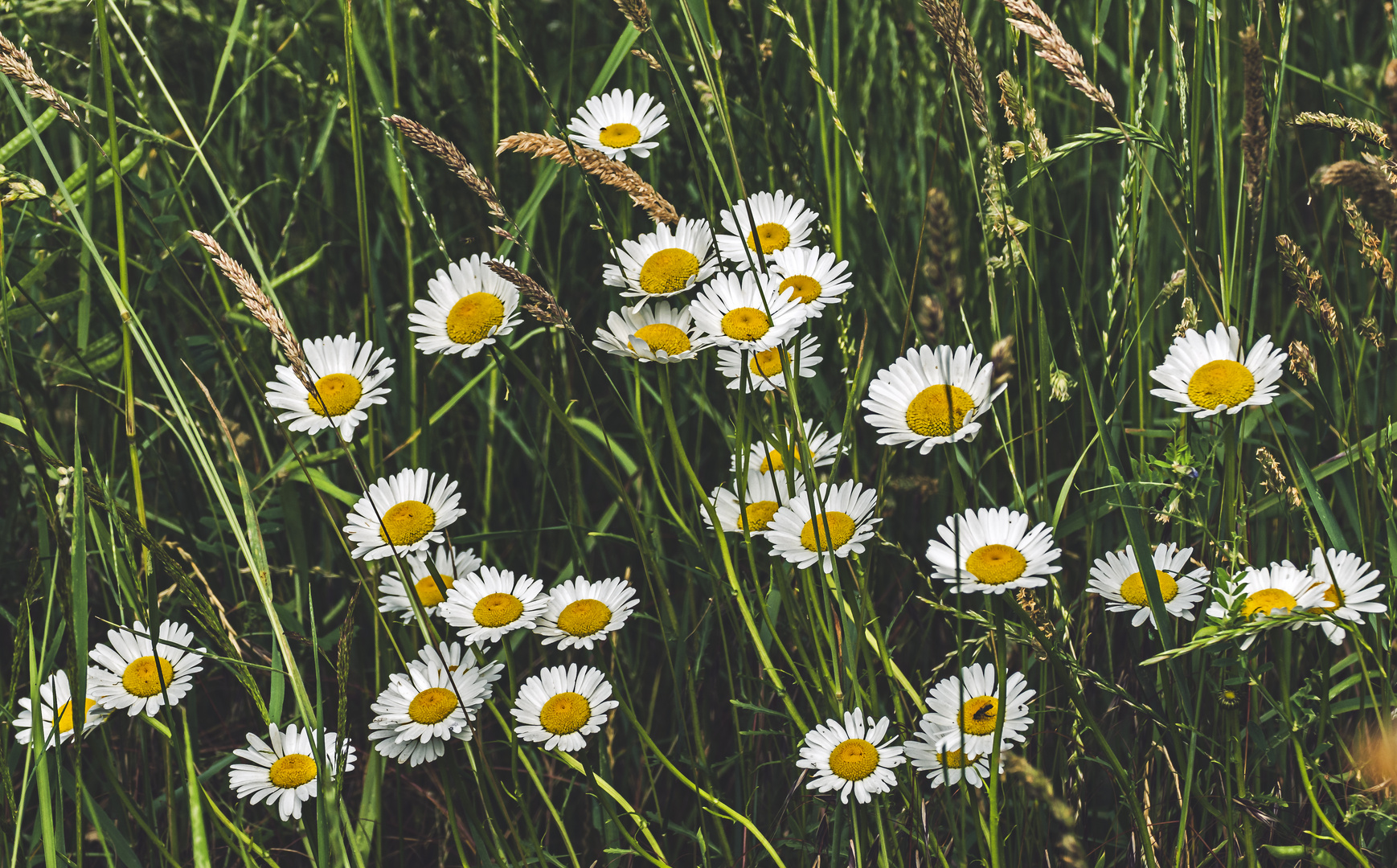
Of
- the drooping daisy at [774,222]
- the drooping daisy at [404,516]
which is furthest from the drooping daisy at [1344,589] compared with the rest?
the drooping daisy at [404,516]

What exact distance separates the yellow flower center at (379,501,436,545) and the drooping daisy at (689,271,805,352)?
40 centimetres

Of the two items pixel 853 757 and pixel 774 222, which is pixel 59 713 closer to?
pixel 853 757

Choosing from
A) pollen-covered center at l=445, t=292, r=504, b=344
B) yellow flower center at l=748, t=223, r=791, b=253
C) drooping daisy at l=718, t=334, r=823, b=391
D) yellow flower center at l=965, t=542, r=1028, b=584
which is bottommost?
yellow flower center at l=965, t=542, r=1028, b=584

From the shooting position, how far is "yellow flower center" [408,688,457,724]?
4.01 ft

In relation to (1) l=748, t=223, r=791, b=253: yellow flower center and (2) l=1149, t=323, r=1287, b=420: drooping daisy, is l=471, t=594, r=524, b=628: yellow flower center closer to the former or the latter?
(1) l=748, t=223, r=791, b=253: yellow flower center

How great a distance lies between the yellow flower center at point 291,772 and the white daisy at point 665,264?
25.5 inches

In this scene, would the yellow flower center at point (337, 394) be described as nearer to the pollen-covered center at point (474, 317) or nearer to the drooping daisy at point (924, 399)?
the pollen-covered center at point (474, 317)

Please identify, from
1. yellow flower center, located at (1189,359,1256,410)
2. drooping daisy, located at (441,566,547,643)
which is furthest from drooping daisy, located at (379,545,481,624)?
yellow flower center, located at (1189,359,1256,410)

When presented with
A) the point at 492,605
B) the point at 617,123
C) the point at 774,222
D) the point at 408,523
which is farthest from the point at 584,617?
the point at 617,123

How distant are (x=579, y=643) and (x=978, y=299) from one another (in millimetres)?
1028

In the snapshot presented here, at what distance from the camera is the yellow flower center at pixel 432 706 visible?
122 centimetres

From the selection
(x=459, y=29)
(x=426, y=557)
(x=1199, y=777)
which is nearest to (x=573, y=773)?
(x=426, y=557)

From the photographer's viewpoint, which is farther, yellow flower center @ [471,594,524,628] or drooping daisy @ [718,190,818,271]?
drooping daisy @ [718,190,818,271]

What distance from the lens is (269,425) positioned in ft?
6.14
